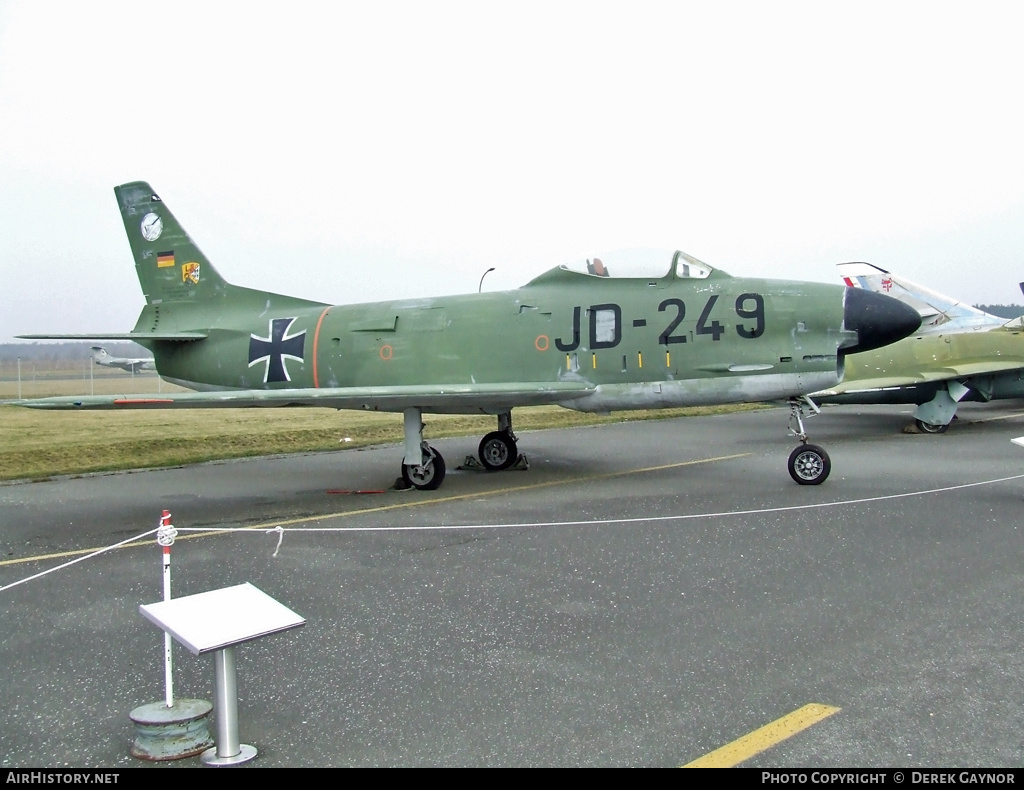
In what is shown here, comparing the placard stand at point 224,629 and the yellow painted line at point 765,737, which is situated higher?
the placard stand at point 224,629

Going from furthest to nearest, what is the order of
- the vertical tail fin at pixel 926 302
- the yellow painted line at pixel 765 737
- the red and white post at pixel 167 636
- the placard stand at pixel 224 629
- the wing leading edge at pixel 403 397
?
the vertical tail fin at pixel 926 302, the wing leading edge at pixel 403 397, the red and white post at pixel 167 636, the yellow painted line at pixel 765 737, the placard stand at pixel 224 629

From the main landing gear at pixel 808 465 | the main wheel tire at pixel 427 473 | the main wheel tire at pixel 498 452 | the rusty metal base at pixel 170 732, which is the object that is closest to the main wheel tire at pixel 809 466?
the main landing gear at pixel 808 465

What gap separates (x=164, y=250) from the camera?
12961mm

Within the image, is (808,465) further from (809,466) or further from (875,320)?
(875,320)

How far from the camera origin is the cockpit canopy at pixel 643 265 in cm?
1035

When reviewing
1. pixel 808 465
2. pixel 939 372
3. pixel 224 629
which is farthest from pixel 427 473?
pixel 939 372

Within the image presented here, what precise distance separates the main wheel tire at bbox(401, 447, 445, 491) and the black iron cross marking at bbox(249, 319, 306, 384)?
2888 mm

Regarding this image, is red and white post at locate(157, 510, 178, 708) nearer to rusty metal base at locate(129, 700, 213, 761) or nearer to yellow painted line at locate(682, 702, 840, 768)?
rusty metal base at locate(129, 700, 213, 761)

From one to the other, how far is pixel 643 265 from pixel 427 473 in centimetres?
372

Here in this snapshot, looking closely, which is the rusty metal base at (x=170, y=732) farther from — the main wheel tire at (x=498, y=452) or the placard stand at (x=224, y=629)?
the main wheel tire at (x=498, y=452)

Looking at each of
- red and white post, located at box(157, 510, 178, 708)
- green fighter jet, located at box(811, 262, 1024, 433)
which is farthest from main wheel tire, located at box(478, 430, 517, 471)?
red and white post, located at box(157, 510, 178, 708)

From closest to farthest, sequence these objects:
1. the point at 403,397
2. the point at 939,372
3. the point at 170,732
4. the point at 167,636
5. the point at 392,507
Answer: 1. the point at 170,732
2. the point at 167,636
3. the point at 392,507
4. the point at 403,397
5. the point at 939,372

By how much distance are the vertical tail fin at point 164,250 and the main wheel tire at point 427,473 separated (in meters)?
4.83

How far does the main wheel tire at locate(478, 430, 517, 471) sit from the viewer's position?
12102 mm
